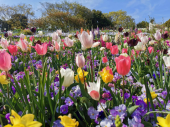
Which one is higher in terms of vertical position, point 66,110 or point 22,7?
point 22,7

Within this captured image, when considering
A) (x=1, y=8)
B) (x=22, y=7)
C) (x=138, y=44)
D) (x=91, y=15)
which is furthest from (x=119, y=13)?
(x=138, y=44)

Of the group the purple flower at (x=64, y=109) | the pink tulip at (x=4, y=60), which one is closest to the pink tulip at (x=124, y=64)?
the purple flower at (x=64, y=109)

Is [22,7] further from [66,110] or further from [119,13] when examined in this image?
[66,110]

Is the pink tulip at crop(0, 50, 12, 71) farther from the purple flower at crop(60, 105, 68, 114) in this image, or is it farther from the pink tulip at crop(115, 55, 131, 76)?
Result: the pink tulip at crop(115, 55, 131, 76)

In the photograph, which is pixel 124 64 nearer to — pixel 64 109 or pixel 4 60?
pixel 64 109

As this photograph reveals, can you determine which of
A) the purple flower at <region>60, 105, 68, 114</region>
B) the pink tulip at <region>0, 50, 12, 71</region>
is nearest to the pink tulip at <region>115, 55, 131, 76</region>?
the purple flower at <region>60, 105, 68, 114</region>

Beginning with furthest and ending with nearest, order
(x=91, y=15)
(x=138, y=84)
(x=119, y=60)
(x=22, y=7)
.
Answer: (x=22, y=7) < (x=91, y=15) < (x=138, y=84) < (x=119, y=60)

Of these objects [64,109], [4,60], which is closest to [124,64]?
[64,109]

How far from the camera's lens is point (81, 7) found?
3512 cm

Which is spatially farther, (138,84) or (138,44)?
(138,44)

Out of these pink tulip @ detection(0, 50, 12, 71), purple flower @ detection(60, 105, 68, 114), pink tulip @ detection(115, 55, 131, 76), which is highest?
pink tulip @ detection(0, 50, 12, 71)

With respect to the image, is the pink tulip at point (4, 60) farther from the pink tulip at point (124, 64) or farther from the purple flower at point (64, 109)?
the pink tulip at point (124, 64)

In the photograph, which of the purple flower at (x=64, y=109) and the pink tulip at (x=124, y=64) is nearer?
the pink tulip at (x=124, y=64)

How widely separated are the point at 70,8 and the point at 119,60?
128 feet
